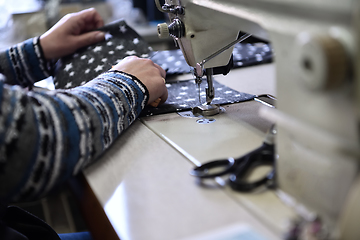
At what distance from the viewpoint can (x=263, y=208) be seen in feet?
1.37

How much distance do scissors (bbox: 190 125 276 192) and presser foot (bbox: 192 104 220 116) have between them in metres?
0.21

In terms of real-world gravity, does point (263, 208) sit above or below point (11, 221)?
above

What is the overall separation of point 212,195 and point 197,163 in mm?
88

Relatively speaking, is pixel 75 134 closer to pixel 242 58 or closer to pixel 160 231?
pixel 160 231

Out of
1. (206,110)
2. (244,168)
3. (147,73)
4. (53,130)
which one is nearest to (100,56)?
(147,73)

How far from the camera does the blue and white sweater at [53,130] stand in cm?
45

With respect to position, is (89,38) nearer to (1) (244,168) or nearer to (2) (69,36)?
(2) (69,36)

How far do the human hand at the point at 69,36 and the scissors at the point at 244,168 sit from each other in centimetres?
64

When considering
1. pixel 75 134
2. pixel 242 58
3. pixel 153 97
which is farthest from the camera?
pixel 242 58

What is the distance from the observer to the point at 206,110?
2.40 feet

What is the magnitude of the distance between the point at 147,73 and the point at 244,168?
1.19 ft

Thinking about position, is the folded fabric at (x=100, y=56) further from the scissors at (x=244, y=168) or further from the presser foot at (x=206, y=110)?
the scissors at (x=244, y=168)

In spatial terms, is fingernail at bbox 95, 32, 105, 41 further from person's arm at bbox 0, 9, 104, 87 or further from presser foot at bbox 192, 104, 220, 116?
presser foot at bbox 192, 104, 220, 116

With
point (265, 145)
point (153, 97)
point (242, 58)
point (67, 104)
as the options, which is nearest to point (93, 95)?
point (67, 104)
